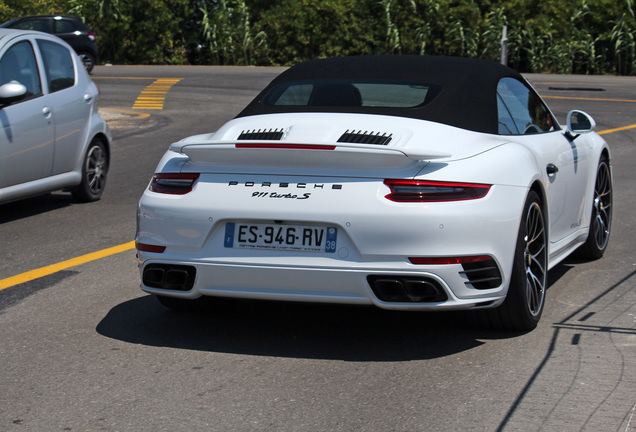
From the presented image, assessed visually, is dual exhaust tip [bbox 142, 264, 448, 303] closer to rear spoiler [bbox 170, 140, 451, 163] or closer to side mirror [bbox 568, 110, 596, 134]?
rear spoiler [bbox 170, 140, 451, 163]

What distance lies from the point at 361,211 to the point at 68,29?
85.0ft

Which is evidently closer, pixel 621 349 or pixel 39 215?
pixel 621 349

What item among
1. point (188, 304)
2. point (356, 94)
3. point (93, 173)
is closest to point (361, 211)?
point (356, 94)

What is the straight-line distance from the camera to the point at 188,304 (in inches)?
225

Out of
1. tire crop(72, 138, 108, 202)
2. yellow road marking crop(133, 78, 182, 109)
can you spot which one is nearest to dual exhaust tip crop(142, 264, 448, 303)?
tire crop(72, 138, 108, 202)

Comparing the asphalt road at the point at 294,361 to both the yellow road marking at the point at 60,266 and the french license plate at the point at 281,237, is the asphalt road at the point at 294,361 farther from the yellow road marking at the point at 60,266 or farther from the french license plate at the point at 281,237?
the french license plate at the point at 281,237

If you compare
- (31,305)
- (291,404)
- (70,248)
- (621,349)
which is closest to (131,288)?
(31,305)

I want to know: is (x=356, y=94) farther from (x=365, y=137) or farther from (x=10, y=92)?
(x=10, y=92)

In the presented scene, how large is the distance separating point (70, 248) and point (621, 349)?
440 centimetres

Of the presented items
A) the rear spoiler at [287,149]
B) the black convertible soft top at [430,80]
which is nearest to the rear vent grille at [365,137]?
the rear spoiler at [287,149]

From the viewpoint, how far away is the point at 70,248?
25.7 ft

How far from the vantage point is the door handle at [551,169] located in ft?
18.9

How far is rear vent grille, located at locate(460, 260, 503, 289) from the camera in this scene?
15.8 ft

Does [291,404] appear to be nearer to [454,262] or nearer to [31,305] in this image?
[454,262]
